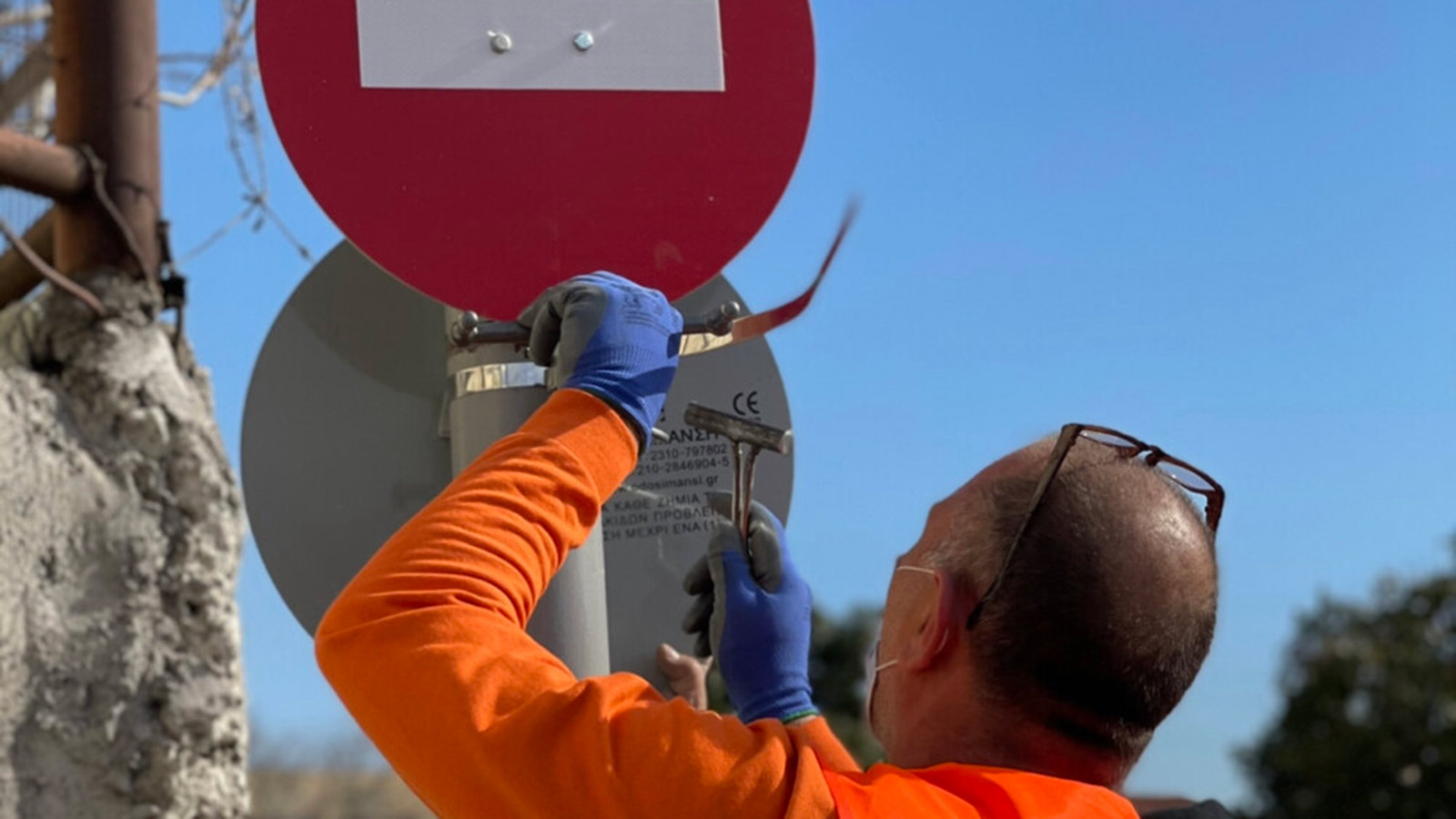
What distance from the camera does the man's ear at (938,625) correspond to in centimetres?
182

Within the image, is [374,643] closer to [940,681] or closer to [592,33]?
[940,681]

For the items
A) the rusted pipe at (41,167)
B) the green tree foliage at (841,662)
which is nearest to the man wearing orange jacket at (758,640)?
the rusted pipe at (41,167)

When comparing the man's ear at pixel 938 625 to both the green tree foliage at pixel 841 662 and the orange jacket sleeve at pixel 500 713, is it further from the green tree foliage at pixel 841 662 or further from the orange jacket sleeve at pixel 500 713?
the green tree foliage at pixel 841 662

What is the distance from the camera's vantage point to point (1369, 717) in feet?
73.6

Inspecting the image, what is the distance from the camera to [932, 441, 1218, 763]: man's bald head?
5.71 feet

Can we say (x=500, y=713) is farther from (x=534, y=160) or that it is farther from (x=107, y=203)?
(x=107, y=203)

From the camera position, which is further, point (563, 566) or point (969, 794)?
point (563, 566)

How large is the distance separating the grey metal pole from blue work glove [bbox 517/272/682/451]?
0.70 feet

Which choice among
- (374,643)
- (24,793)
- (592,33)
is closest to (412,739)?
(374,643)

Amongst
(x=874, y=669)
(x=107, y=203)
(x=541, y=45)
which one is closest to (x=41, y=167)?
(x=107, y=203)

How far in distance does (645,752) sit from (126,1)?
2.34m

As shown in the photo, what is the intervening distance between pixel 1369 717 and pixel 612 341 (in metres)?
22.5

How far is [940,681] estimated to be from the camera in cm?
183

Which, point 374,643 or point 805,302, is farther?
point 805,302
